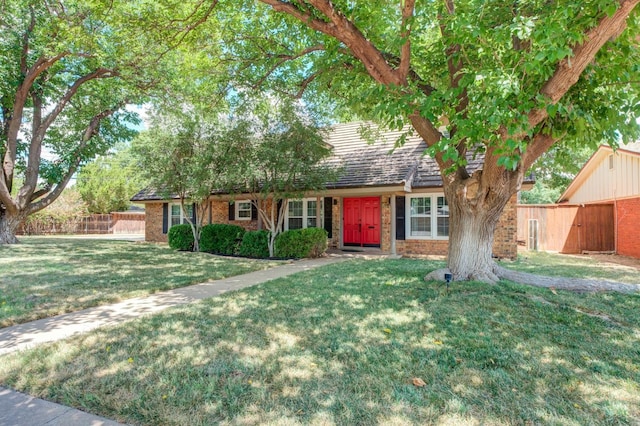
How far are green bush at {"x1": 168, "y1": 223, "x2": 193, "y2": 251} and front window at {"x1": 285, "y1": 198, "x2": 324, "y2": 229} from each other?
13.5 feet

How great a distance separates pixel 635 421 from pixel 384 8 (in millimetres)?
7957

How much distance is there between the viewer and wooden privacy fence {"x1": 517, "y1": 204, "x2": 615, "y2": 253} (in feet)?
50.0

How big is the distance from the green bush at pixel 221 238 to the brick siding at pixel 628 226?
578 inches

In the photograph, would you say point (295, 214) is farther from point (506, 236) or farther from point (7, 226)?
point (7, 226)

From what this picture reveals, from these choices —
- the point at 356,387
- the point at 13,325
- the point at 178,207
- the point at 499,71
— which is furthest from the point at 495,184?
the point at 178,207

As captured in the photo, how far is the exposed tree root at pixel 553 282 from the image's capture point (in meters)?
6.37

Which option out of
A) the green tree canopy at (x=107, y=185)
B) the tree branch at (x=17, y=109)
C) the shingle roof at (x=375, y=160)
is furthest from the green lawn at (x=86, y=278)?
the green tree canopy at (x=107, y=185)

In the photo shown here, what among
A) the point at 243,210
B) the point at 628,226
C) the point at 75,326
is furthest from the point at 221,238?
the point at 628,226

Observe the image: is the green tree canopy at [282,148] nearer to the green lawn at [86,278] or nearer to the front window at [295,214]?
the green lawn at [86,278]

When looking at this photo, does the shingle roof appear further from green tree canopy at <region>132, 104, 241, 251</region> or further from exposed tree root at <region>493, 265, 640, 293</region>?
exposed tree root at <region>493, 265, 640, 293</region>

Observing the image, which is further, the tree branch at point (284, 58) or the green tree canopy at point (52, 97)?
the green tree canopy at point (52, 97)

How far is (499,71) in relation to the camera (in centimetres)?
477

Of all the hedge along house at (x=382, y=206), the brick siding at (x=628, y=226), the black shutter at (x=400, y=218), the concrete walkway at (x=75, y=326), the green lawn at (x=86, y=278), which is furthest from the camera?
the brick siding at (x=628, y=226)

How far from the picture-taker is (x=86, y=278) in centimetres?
795
